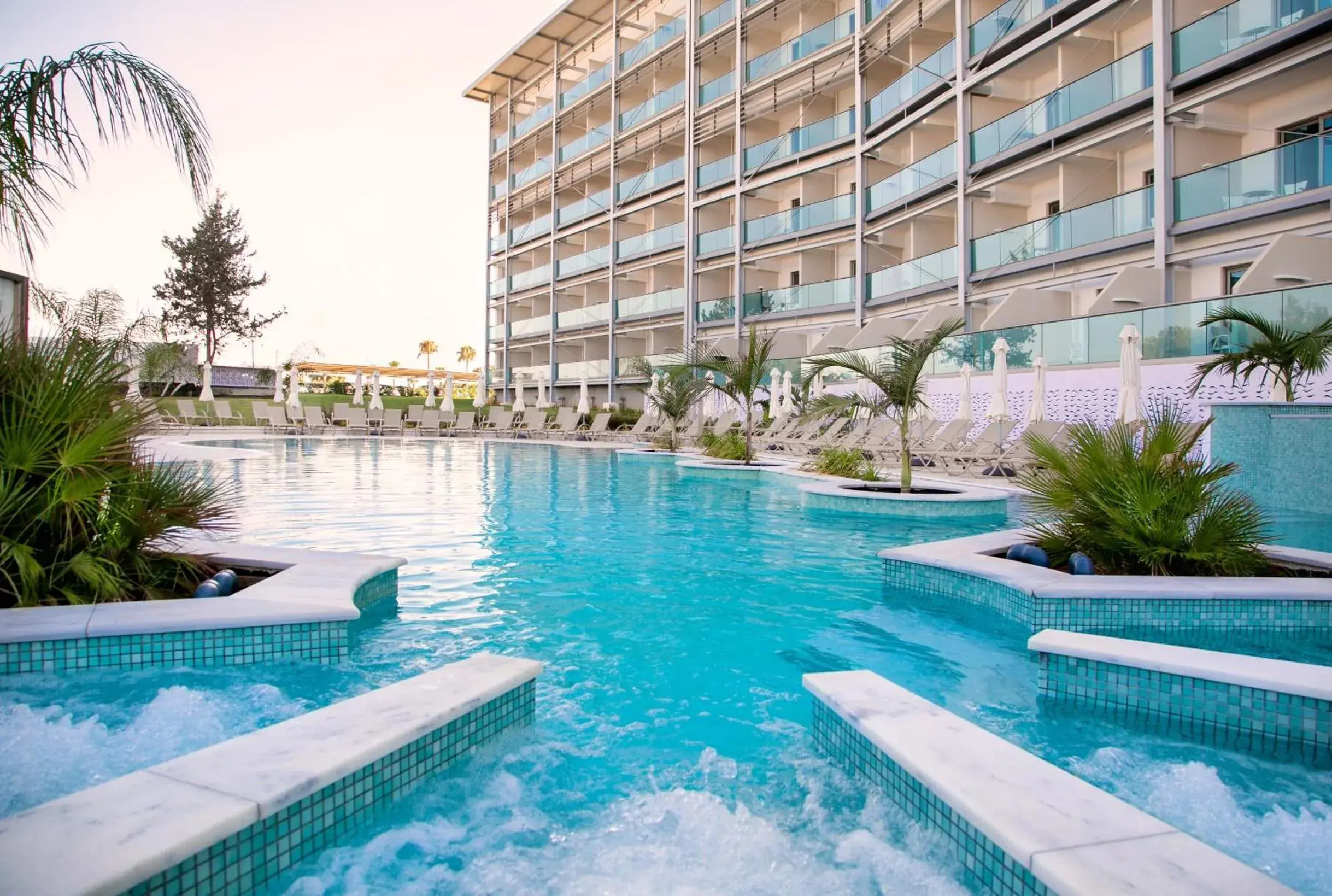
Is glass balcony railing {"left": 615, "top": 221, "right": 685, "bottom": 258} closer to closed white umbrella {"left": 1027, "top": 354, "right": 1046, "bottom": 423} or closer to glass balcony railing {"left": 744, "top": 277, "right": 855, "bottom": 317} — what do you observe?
glass balcony railing {"left": 744, "top": 277, "right": 855, "bottom": 317}

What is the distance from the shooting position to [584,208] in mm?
35500

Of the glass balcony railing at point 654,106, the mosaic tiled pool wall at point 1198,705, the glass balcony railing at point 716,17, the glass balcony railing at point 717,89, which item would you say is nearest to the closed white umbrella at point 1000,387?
the mosaic tiled pool wall at point 1198,705

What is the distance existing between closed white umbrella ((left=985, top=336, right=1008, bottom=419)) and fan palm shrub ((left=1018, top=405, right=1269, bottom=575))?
9417mm

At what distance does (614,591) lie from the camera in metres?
5.57

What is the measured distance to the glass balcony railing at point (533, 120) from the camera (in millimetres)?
37875

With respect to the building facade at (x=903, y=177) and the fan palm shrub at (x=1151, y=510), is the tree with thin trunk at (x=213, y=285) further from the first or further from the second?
the fan palm shrub at (x=1151, y=510)

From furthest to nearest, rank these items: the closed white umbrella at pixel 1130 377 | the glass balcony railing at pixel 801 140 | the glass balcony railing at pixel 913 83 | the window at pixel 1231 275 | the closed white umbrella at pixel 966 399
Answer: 1. the glass balcony railing at pixel 801 140
2. the glass balcony railing at pixel 913 83
3. the closed white umbrella at pixel 966 399
4. the window at pixel 1231 275
5. the closed white umbrella at pixel 1130 377

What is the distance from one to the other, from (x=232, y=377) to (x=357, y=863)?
43.9 m

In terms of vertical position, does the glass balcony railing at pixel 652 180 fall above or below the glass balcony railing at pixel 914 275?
above

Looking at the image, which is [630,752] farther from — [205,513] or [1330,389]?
[1330,389]

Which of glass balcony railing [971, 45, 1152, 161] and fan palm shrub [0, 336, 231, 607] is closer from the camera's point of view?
fan palm shrub [0, 336, 231, 607]

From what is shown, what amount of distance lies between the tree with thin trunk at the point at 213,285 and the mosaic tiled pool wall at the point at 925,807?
46.6 metres

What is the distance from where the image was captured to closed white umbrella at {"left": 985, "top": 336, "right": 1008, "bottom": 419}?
14.6 metres

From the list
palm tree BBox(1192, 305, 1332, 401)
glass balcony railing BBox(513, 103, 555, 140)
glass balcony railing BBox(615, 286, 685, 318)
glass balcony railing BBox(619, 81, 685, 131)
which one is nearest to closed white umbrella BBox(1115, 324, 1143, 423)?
palm tree BBox(1192, 305, 1332, 401)
